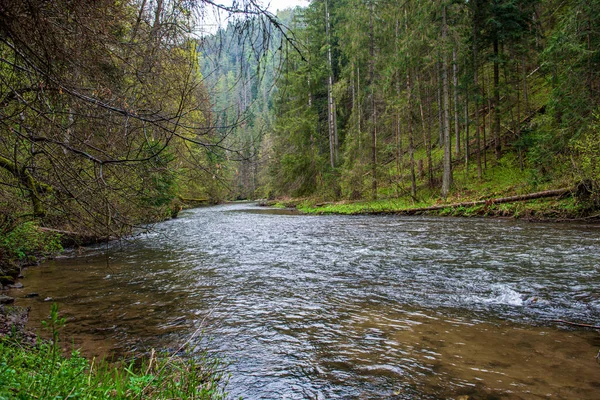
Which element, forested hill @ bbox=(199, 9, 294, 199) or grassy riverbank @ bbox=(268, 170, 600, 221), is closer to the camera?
forested hill @ bbox=(199, 9, 294, 199)

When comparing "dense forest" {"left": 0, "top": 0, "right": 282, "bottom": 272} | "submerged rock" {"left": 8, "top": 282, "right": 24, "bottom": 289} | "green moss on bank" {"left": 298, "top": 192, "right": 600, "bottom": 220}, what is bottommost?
"submerged rock" {"left": 8, "top": 282, "right": 24, "bottom": 289}

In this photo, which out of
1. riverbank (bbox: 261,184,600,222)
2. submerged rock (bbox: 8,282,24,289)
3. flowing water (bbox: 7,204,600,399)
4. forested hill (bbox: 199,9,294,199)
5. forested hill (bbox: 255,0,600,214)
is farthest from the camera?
forested hill (bbox: 255,0,600,214)

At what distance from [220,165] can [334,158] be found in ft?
84.7

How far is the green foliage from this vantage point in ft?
21.2

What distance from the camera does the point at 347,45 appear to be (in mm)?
23516

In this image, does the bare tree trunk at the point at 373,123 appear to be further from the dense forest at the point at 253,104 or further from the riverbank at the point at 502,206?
the riverbank at the point at 502,206

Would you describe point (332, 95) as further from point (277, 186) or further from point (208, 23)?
point (208, 23)

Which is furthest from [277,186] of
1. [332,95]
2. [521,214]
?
[521,214]

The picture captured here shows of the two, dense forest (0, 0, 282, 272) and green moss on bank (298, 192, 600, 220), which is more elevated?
dense forest (0, 0, 282, 272)

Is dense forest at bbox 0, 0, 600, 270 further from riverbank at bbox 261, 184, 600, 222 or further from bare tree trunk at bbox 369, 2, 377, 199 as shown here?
riverbank at bbox 261, 184, 600, 222

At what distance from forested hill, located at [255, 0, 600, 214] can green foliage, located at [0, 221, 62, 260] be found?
5.57m

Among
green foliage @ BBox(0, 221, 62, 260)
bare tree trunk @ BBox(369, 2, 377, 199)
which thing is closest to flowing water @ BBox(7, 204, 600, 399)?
green foliage @ BBox(0, 221, 62, 260)

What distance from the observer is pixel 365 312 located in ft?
16.0

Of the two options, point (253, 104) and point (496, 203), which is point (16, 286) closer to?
point (253, 104)
